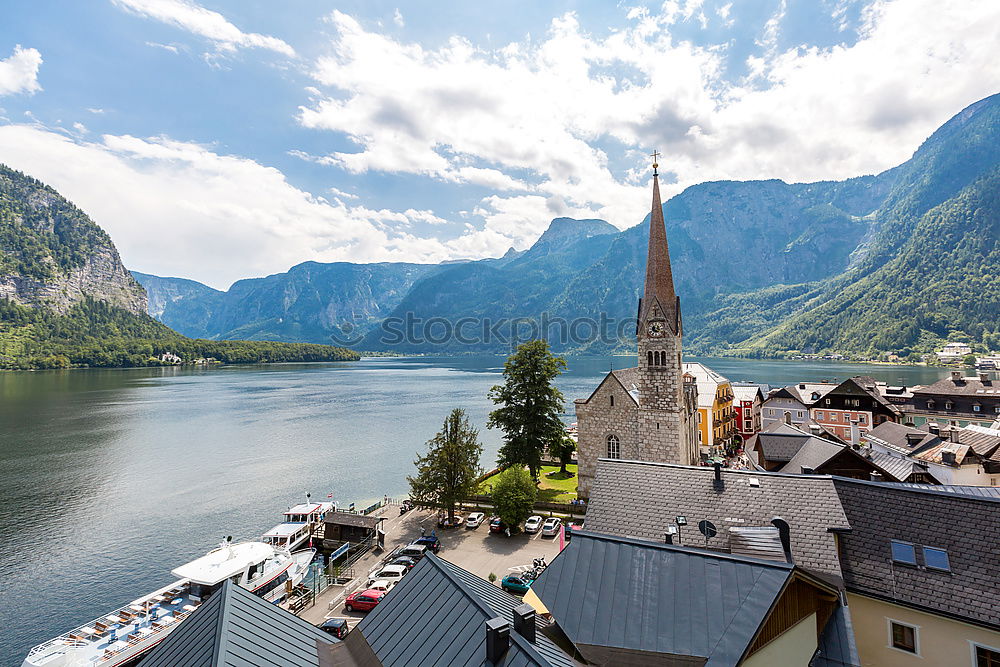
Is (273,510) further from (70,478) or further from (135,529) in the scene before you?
(70,478)

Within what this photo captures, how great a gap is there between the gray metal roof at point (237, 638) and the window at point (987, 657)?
44.3 feet

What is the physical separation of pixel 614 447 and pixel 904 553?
22762 millimetres

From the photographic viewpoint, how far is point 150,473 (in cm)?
5278

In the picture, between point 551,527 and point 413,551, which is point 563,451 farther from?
point 413,551

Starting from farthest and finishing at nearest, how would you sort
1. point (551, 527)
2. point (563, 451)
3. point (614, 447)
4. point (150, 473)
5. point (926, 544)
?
point (150, 473), point (563, 451), point (614, 447), point (551, 527), point (926, 544)

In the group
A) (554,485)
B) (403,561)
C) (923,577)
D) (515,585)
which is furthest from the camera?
(554,485)

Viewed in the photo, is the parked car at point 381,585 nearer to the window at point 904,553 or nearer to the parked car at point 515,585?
the parked car at point 515,585

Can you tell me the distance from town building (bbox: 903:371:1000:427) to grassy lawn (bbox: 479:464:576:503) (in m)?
41.4

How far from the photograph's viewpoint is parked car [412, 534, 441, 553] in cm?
2792

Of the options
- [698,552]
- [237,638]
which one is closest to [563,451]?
[698,552]

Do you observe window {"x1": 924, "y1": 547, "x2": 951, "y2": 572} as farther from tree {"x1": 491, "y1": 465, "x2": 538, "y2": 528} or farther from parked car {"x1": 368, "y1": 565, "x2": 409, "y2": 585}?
parked car {"x1": 368, "y1": 565, "x2": 409, "y2": 585}

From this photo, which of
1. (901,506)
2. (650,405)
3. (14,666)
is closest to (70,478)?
(14,666)

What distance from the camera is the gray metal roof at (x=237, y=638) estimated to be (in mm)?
6059

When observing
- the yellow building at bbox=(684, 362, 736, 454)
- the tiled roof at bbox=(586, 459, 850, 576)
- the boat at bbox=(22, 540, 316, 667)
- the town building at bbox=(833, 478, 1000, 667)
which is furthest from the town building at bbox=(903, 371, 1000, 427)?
the boat at bbox=(22, 540, 316, 667)
